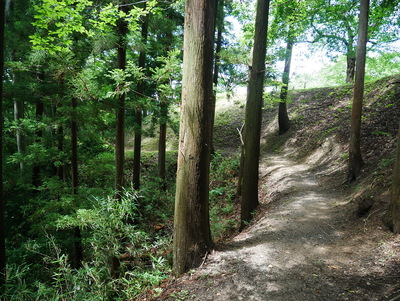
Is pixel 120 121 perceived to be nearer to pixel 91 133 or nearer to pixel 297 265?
pixel 91 133

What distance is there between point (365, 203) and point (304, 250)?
2070mm

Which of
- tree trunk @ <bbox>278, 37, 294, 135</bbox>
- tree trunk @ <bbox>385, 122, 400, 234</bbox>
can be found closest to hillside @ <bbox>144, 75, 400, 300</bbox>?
tree trunk @ <bbox>385, 122, 400, 234</bbox>

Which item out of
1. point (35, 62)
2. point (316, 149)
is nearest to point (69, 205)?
point (35, 62)

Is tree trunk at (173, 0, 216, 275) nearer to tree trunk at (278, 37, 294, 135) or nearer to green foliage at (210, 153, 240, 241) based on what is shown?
green foliage at (210, 153, 240, 241)

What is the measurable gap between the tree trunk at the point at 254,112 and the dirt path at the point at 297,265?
1044mm

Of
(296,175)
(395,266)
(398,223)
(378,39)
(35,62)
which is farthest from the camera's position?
(378,39)

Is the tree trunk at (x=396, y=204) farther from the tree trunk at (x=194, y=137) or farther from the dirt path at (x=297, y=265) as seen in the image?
the tree trunk at (x=194, y=137)

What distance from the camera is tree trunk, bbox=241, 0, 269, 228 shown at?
6.44 meters

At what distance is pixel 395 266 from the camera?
3.41 meters

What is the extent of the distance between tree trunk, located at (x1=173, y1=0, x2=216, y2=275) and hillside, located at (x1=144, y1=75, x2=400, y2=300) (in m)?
0.40

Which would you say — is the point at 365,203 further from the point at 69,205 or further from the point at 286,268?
the point at 69,205

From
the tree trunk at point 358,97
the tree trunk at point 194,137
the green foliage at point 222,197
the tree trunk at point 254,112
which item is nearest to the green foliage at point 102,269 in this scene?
the tree trunk at point 194,137

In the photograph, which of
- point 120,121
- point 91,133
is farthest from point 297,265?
point 91,133

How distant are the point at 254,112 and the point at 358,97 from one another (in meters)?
3.47
